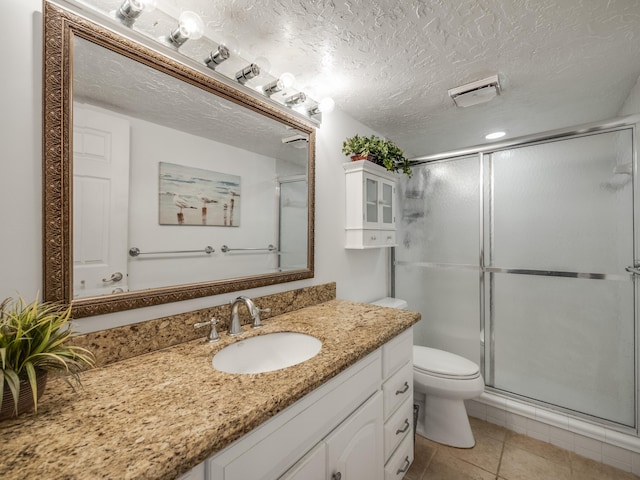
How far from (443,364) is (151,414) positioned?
5.51ft

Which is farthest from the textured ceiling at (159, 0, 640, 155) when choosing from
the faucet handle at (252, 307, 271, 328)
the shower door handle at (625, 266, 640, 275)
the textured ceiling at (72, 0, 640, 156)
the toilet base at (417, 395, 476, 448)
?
the toilet base at (417, 395, 476, 448)

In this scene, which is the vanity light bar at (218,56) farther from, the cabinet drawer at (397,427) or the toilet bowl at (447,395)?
the toilet bowl at (447,395)

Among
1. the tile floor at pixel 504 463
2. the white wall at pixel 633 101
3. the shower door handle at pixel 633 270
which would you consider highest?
the white wall at pixel 633 101

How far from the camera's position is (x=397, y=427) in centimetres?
129

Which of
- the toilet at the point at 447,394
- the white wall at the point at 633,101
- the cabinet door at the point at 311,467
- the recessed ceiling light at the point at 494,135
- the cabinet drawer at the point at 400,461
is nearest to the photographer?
the cabinet door at the point at 311,467

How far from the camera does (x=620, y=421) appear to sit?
1.58 metres

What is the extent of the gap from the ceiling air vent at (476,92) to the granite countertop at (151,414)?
147 cm

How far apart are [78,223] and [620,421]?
271 centimetres

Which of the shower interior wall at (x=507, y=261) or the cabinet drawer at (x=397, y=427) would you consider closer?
the cabinet drawer at (x=397, y=427)

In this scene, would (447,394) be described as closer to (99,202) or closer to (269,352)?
(269,352)

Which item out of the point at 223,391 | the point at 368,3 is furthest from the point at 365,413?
the point at 368,3

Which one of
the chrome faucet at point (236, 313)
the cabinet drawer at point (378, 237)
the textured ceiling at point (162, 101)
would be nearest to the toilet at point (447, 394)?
the cabinet drawer at point (378, 237)

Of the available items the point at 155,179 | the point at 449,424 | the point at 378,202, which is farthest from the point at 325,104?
the point at 449,424

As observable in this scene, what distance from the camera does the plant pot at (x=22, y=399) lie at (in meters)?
0.57
